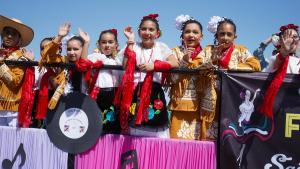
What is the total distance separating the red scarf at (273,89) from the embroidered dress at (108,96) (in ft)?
4.99

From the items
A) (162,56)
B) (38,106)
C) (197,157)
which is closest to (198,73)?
(162,56)

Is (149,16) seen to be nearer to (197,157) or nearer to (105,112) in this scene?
(105,112)

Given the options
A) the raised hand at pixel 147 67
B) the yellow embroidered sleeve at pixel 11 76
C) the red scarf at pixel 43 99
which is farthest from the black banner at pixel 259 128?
the yellow embroidered sleeve at pixel 11 76

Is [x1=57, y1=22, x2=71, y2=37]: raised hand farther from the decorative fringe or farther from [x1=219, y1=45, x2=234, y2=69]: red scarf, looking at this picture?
[x1=219, y1=45, x2=234, y2=69]: red scarf

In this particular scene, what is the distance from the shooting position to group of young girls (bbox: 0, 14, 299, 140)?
3.72m

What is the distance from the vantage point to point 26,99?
4043 millimetres

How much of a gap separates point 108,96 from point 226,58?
4.41 feet

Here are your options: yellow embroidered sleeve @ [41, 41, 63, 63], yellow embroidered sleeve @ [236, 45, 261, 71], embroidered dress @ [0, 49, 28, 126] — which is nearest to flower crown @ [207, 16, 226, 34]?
yellow embroidered sleeve @ [236, 45, 261, 71]

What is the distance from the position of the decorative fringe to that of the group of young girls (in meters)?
0.10

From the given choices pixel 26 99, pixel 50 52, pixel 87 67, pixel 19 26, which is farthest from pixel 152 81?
pixel 19 26

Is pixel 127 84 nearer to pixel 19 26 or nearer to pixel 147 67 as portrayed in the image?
pixel 147 67

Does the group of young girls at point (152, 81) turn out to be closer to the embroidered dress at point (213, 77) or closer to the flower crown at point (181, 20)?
the embroidered dress at point (213, 77)

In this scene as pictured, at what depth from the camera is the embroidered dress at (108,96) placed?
13.1 feet

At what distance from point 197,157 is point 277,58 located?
1264 mm
